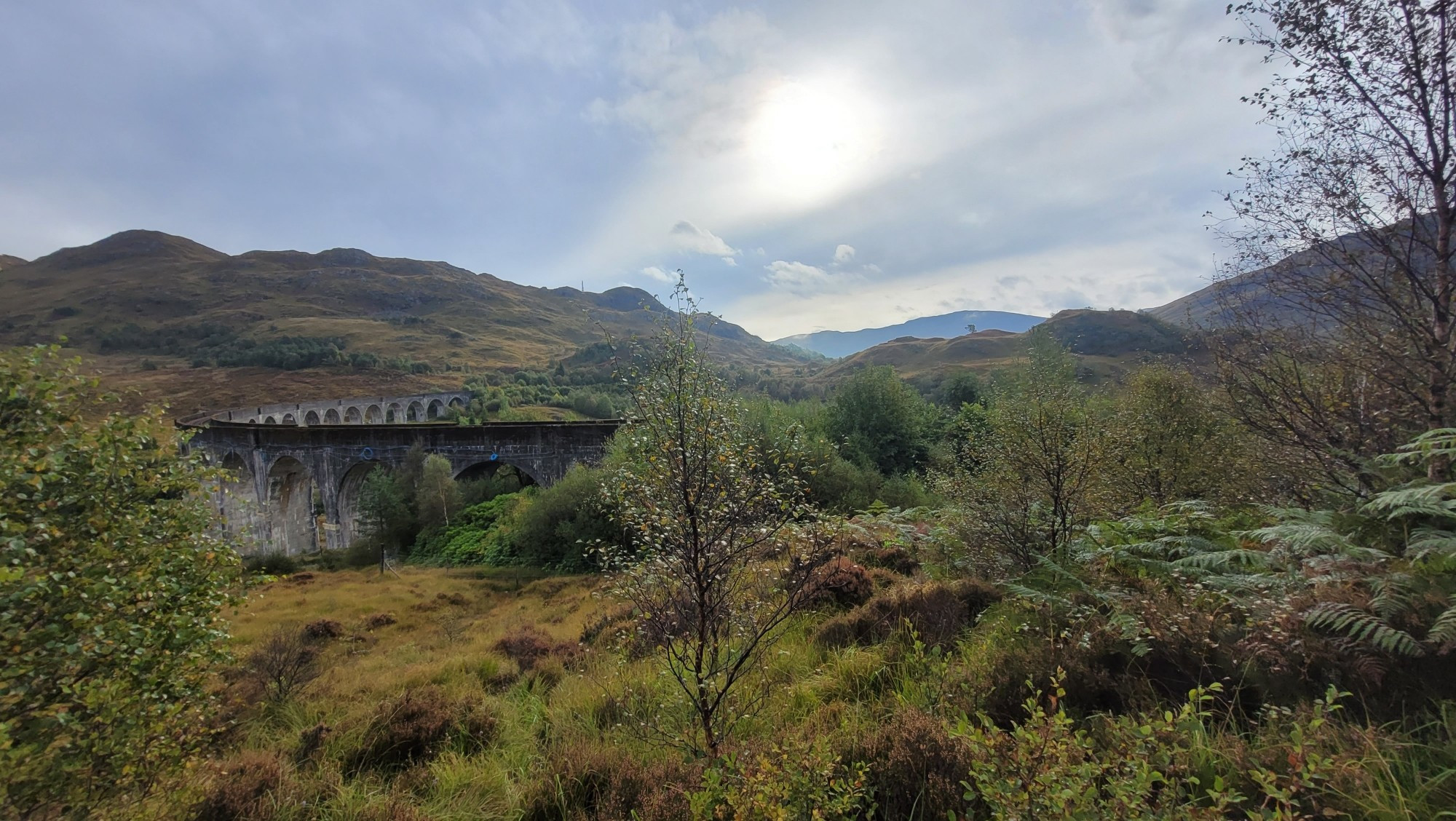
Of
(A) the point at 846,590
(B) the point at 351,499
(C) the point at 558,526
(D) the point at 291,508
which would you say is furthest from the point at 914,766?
(D) the point at 291,508

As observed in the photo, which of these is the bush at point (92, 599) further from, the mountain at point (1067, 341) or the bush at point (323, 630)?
the mountain at point (1067, 341)

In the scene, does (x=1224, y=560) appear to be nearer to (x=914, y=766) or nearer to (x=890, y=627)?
(x=890, y=627)

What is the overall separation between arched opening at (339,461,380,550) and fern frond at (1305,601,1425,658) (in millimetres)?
33405

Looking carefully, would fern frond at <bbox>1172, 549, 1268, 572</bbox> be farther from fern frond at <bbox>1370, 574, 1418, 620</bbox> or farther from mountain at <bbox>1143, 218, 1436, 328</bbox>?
mountain at <bbox>1143, 218, 1436, 328</bbox>

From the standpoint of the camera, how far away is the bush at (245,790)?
11.5 feet

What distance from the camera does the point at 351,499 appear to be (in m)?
30.1

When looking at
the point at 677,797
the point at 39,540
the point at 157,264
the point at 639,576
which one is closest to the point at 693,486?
the point at 639,576

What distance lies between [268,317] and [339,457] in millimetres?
117365

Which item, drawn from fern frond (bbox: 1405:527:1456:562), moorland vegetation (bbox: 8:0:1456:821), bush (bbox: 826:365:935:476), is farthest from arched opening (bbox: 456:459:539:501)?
fern frond (bbox: 1405:527:1456:562)

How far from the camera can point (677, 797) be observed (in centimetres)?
297

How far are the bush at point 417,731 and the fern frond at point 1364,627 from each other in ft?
19.7

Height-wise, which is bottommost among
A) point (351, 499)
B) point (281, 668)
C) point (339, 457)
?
point (281, 668)

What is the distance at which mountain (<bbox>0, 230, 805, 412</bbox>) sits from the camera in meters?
75.9

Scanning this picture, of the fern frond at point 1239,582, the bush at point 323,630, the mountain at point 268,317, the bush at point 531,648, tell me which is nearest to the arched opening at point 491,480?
the bush at point 323,630
